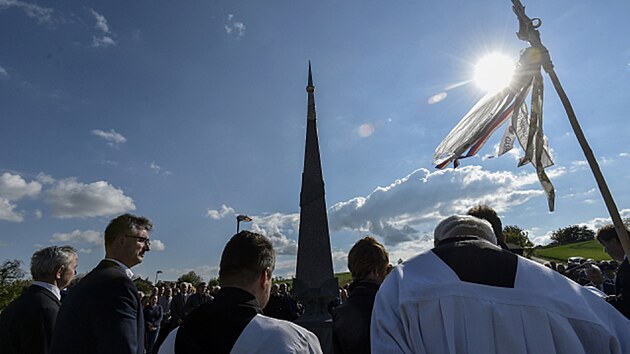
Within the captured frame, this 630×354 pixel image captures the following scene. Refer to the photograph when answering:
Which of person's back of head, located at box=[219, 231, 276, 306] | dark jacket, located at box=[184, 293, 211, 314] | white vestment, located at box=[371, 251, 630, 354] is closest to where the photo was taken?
white vestment, located at box=[371, 251, 630, 354]

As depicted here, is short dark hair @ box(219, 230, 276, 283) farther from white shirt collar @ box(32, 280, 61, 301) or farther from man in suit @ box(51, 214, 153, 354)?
white shirt collar @ box(32, 280, 61, 301)

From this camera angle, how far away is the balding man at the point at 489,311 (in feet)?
5.80

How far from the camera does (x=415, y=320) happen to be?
6.21 feet

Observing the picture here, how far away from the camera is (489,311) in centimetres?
Result: 182

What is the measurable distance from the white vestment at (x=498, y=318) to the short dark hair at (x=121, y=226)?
2.25 m

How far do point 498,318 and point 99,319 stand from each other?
2374 millimetres

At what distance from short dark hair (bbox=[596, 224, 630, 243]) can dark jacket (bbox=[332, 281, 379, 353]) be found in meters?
2.91

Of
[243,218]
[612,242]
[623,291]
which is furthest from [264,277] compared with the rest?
[243,218]

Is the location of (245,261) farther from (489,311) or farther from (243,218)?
(243,218)

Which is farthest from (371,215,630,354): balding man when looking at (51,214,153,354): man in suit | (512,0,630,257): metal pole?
(51,214,153,354): man in suit

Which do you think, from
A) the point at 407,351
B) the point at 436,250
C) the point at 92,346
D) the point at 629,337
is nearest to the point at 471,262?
the point at 436,250

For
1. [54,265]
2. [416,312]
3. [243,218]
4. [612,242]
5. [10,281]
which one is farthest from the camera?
[10,281]

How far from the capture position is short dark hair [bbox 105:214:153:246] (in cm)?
327

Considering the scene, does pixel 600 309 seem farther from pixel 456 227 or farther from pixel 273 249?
pixel 273 249
